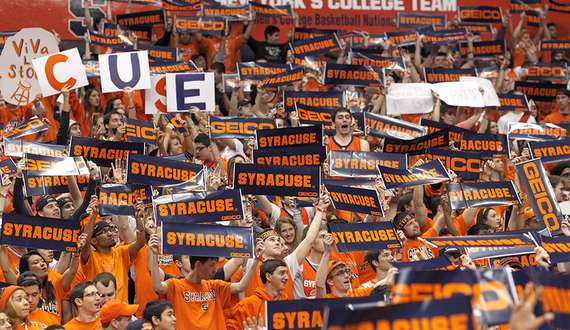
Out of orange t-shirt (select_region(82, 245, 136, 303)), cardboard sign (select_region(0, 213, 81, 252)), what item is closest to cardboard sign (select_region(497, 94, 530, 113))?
orange t-shirt (select_region(82, 245, 136, 303))

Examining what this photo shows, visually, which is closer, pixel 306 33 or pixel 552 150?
pixel 552 150

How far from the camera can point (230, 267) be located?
21.0 ft

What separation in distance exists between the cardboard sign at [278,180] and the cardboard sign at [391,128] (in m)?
2.85

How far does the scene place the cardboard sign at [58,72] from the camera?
30.9 feet

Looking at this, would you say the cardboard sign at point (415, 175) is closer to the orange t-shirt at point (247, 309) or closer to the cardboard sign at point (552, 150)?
the cardboard sign at point (552, 150)

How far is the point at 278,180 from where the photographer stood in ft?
22.8

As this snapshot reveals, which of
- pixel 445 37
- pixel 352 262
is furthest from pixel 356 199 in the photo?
pixel 445 37

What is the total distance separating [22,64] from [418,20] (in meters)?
8.46

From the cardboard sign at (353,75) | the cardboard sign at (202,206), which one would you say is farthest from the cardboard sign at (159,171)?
the cardboard sign at (353,75)

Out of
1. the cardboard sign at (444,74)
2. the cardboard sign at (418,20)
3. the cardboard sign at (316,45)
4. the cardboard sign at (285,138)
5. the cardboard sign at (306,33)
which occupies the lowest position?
the cardboard sign at (285,138)

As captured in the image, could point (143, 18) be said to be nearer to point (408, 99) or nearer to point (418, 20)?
point (418, 20)

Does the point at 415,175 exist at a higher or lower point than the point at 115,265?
higher

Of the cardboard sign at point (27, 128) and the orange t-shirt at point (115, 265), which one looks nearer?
the orange t-shirt at point (115, 265)

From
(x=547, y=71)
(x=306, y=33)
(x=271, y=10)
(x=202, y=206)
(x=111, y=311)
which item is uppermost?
(x=271, y=10)
